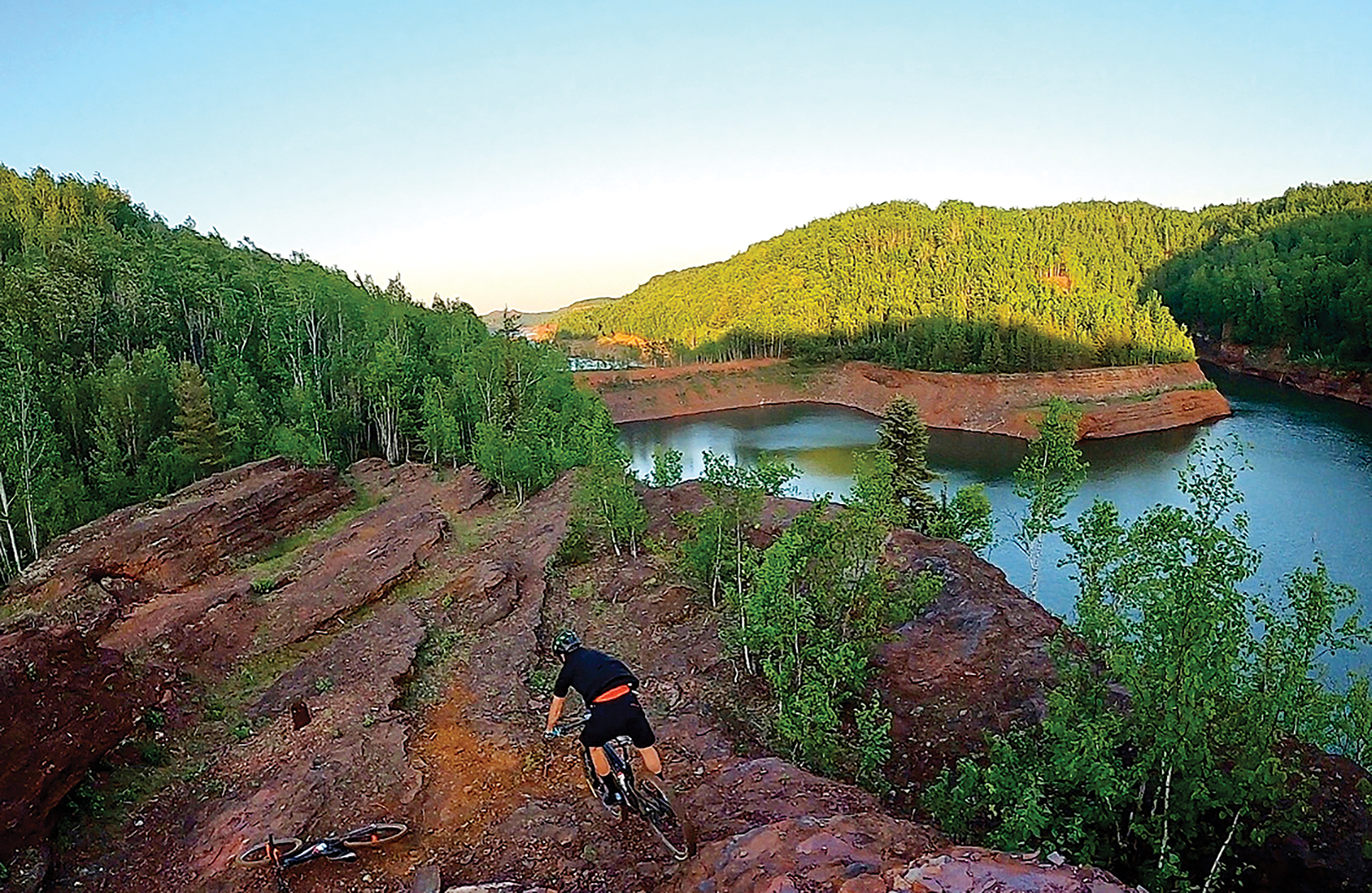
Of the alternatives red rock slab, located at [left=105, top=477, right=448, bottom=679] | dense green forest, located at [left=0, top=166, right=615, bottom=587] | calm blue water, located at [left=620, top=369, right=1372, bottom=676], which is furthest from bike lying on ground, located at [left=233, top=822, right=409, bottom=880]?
dense green forest, located at [left=0, top=166, right=615, bottom=587]

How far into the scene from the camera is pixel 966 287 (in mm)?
97625

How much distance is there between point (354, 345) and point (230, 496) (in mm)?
17655

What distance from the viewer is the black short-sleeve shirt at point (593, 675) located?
6.67 meters

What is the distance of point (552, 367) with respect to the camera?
39.8 metres

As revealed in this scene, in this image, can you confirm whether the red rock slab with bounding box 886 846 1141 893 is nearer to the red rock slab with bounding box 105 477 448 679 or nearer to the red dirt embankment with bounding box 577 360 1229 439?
the red rock slab with bounding box 105 477 448 679

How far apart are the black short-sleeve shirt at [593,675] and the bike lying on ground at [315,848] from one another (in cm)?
237

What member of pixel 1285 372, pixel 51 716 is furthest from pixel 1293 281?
pixel 51 716

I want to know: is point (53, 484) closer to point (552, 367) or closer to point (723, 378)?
point (552, 367)

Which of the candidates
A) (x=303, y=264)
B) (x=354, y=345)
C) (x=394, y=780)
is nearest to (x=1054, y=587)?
(x=394, y=780)

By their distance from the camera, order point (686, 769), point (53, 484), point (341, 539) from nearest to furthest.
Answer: point (686, 769) < point (341, 539) < point (53, 484)

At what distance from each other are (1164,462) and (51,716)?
50.9 metres

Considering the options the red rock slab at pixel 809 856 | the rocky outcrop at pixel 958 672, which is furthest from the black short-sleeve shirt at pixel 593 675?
the rocky outcrop at pixel 958 672

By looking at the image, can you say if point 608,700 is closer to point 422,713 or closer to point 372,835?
point 372,835

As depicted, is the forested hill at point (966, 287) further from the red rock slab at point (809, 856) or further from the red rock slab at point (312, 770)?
the red rock slab at point (809, 856)
